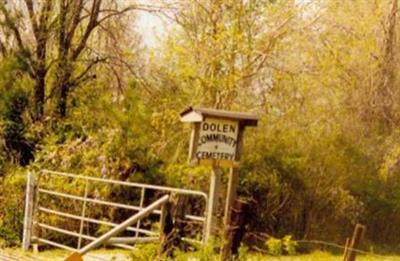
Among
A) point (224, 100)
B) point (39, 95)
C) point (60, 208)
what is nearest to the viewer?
point (60, 208)

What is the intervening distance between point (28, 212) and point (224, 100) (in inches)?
193

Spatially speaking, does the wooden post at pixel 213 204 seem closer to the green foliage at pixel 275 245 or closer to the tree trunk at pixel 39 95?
the green foliage at pixel 275 245

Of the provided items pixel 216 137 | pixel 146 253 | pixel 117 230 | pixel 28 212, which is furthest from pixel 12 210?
pixel 146 253

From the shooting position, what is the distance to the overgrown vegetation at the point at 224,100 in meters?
12.5

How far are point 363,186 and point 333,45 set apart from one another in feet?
9.90

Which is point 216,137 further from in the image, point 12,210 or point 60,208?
point 12,210

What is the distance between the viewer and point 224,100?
1429 cm

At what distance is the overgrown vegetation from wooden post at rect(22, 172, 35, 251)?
53cm

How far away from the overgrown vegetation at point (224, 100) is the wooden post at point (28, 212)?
53cm

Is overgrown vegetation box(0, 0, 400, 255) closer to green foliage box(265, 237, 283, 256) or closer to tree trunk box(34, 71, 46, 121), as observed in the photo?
tree trunk box(34, 71, 46, 121)

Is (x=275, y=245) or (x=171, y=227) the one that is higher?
(x=275, y=245)

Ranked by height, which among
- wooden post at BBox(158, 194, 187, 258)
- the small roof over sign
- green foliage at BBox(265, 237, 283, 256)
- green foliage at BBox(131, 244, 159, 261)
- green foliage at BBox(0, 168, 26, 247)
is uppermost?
the small roof over sign

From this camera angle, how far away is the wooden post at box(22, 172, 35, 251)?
10594mm

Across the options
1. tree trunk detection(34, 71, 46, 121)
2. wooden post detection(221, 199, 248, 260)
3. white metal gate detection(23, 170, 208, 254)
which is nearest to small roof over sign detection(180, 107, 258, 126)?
wooden post detection(221, 199, 248, 260)
